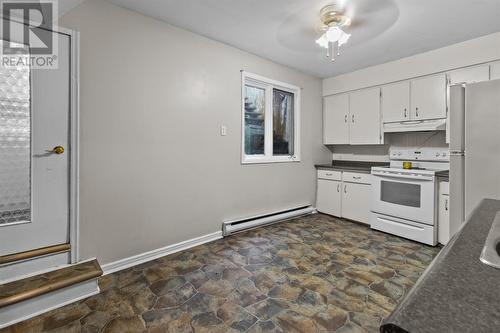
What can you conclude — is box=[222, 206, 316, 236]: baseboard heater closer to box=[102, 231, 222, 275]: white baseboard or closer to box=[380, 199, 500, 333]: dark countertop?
box=[102, 231, 222, 275]: white baseboard

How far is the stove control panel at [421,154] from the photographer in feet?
10.6

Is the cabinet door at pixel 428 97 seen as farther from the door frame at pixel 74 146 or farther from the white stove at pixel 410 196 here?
the door frame at pixel 74 146

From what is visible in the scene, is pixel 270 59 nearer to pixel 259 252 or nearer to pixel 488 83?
pixel 488 83

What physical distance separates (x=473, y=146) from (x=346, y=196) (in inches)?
73.1

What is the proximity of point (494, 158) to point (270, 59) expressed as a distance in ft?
8.93

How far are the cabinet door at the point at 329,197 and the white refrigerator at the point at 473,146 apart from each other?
1.66 meters

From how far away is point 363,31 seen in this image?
8.47ft

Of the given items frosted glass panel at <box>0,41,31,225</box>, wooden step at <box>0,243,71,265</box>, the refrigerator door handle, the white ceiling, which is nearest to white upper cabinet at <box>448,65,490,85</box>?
the white ceiling

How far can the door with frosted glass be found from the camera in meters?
1.76

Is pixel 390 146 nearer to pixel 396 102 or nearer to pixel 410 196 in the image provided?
pixel 396 102

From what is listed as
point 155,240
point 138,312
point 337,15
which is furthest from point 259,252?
point 337,15

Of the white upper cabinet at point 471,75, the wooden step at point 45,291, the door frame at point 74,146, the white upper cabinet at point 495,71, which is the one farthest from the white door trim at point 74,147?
the white upper cabinet at point 495,71

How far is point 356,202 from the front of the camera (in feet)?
12.1

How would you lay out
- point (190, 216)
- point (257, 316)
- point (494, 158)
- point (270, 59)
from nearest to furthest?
point (257, 316) → point (494, 158) → point (190, 216) → point (270, 59)
